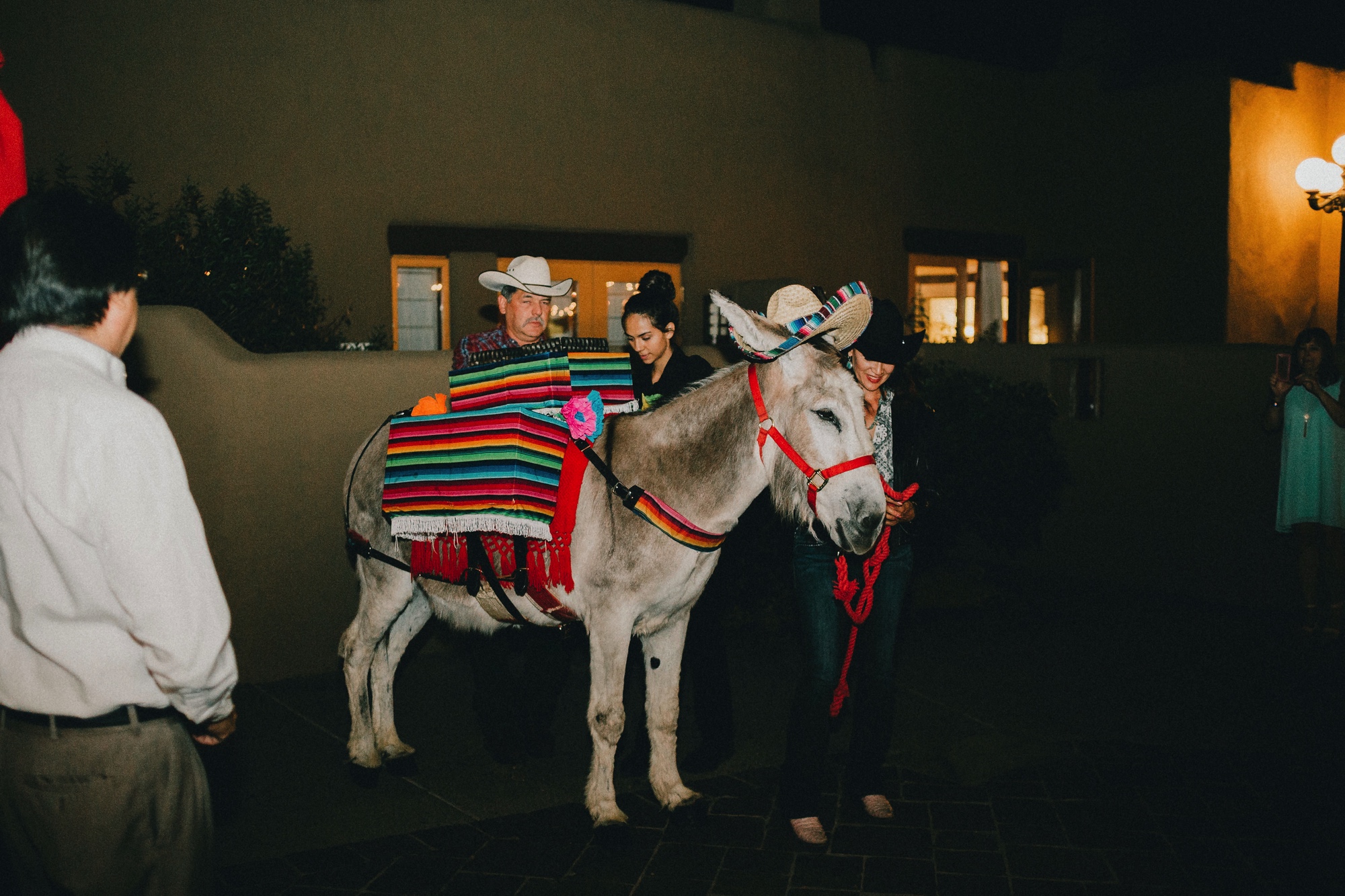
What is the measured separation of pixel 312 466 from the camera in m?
6.45

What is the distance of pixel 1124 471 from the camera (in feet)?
29.4

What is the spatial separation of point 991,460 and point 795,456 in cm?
531

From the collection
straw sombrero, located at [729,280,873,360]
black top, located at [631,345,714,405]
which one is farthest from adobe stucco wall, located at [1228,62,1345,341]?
straw sombrero, located at [729,280,873,360]

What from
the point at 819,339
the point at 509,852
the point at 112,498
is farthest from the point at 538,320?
the point at 112,498

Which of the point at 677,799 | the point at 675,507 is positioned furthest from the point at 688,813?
the point at 675,507

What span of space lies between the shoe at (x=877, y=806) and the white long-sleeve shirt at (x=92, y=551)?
3178 millimetres

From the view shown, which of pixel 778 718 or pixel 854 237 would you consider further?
pixel 854 237

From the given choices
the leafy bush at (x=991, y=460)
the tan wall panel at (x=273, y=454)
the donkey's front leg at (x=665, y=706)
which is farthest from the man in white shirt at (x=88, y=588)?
the leafy bush at (x=991, y=460)

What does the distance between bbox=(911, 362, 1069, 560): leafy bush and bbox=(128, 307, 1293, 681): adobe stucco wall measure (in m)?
1.09

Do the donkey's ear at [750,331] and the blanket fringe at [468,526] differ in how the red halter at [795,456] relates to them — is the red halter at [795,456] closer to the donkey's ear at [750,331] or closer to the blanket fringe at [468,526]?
the donkey's ear at [750,331]

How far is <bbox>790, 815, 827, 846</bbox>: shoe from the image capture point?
422 cm

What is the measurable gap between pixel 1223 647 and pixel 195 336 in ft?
22.7

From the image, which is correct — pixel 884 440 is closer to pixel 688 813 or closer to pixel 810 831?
pixel 810 831

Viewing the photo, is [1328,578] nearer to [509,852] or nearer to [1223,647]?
[1223,647]
